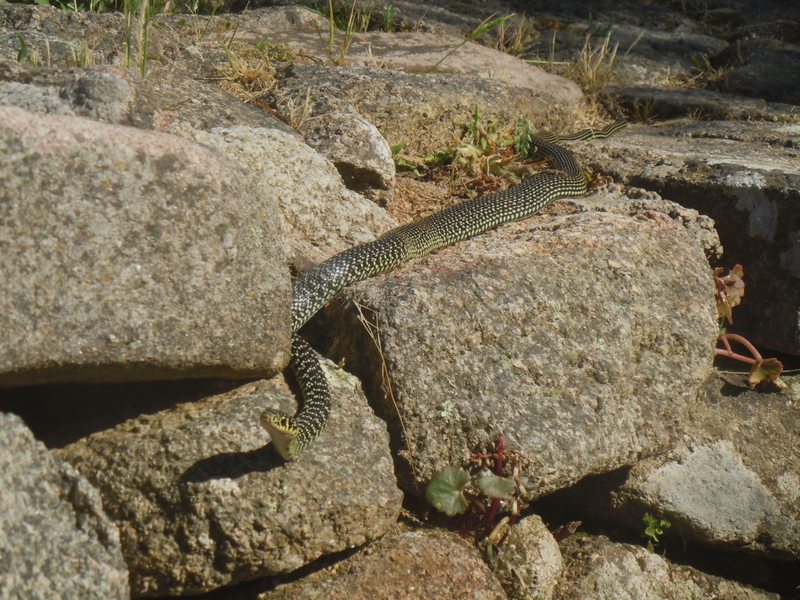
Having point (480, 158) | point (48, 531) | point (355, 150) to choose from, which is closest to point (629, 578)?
point (355, 150)

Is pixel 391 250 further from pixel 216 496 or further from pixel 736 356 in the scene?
pixel 736 356

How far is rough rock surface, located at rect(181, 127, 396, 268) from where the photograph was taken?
17.4 feet

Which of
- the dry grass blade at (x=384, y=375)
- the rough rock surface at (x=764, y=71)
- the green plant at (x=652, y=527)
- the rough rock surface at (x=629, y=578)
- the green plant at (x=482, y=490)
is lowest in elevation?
the rough rock surface at (x=629, y=578)

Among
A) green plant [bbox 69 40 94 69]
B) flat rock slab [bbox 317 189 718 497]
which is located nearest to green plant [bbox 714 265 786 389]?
flat rock slab [bbox 317 189 718 497]

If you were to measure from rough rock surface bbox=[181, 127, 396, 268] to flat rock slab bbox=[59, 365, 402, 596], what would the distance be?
150 cm

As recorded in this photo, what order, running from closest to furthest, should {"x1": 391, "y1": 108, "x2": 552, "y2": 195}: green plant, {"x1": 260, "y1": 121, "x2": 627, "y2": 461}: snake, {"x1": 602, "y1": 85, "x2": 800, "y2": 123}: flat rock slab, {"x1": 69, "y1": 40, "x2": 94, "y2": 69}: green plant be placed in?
{"x1": 260, "y1": 121, "x2": 627, "y2": 461}: snake, {"x1": 69, "y1": 40, "x2": 94, "y2": 69}: green plant, {"x1": 391, "y1": 108, "x2": 552, "y2": 195}: green plant, {"x1": 602, "y1": 85, "x2": 800, "y2": 123}: flat rock slab

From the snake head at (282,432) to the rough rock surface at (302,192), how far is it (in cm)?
157

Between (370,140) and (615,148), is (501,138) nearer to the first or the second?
(615,148)

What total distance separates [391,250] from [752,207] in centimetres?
239

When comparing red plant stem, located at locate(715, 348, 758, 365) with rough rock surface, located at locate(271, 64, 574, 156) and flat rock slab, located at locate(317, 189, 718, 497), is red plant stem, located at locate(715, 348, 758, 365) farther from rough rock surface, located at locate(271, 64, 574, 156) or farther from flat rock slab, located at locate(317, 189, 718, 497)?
rough rock surface, located at locate(271, 64, 574, 156)

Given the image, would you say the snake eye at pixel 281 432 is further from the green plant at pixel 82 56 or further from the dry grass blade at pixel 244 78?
the dry grass blade at pixel 244 78

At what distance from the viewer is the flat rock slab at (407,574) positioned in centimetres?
393

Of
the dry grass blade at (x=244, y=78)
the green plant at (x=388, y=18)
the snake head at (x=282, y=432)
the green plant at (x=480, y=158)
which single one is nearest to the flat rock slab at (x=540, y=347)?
the snake head at (x=282, y=432)

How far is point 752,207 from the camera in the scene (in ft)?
19.9
